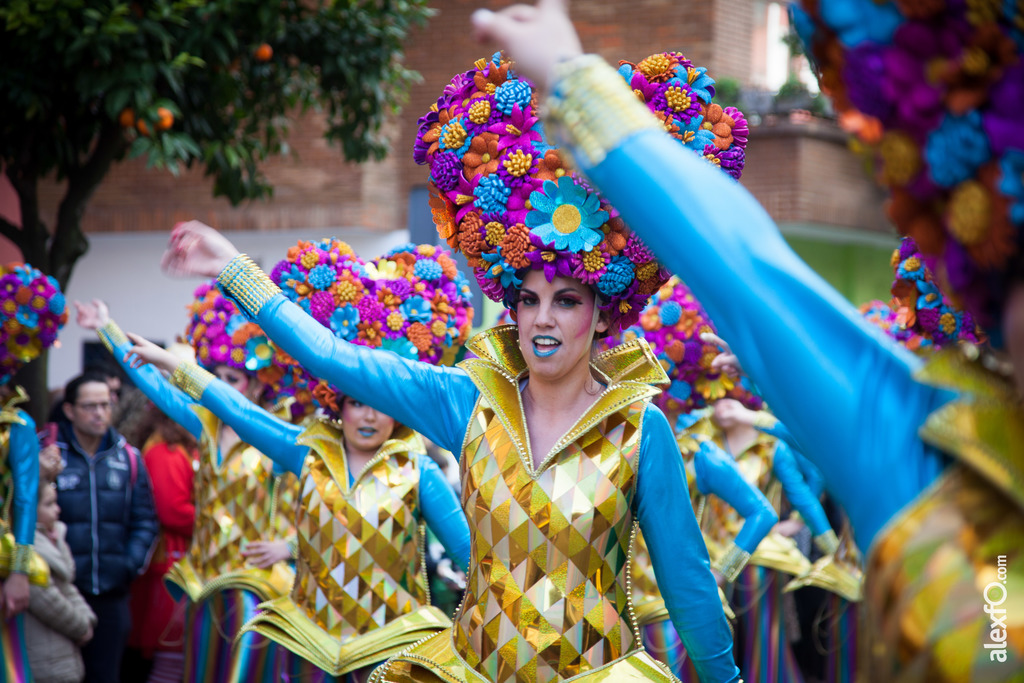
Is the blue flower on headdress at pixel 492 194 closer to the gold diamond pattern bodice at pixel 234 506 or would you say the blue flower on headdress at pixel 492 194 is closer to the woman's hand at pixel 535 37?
the woman's hand at pixel 535 37

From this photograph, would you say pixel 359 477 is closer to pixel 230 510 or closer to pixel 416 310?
pixel 416 310

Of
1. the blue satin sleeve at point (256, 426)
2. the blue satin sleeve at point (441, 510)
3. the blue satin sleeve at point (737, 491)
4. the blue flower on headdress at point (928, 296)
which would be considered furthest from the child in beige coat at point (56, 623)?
the blue flower on headdress at point (928, 296)

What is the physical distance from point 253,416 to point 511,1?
30.0 ft

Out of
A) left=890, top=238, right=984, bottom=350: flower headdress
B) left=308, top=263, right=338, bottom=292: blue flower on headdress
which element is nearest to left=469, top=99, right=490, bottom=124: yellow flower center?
left=890, top=238, right=984, bottom=350: flower headdress

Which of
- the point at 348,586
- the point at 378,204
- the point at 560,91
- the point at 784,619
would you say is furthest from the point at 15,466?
the point at 378,204

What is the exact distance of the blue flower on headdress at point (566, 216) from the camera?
2.97m

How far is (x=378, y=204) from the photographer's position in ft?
43.1

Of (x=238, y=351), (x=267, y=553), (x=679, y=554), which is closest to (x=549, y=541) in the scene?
(x=679, y=554)

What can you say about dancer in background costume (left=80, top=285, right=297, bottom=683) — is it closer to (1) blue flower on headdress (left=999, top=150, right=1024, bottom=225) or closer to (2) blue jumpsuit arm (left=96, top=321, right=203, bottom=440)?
(2) blue jumpsuit arm (left=96, top=321, right=203, bottom=440)

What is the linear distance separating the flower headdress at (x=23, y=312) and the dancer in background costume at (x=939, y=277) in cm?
531

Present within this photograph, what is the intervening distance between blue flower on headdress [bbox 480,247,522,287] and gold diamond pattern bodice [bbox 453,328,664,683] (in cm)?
28

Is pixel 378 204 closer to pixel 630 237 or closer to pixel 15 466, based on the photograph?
pixel 15 466

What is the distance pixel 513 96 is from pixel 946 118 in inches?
73.1

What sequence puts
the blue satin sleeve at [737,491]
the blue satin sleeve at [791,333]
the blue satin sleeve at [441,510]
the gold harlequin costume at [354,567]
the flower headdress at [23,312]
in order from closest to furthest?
the blue satin sleeve at [791,333] < the gold harlequin costume at [354,567] < the blue satin sleeve at [441,510] < the blue satin sleeve at [737,491] < the flower headdress at [23,312]
